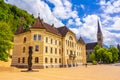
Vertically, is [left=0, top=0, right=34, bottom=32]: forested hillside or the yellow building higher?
[left=0, top=0, right=34, bottom=32]: forested hillside

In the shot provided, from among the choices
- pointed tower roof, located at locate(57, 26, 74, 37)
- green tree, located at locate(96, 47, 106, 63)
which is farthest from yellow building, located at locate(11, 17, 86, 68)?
green tree, located at locate(96, 47, 106, 63)

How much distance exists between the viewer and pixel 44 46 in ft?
141

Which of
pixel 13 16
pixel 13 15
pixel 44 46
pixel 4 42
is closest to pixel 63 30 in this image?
pixel 44 46

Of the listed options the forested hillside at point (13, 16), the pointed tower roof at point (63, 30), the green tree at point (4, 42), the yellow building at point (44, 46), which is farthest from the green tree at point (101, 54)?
the green tree at point (4, 42)

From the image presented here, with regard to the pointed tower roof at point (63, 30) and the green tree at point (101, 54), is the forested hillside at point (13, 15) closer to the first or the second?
the pointed tower roof at point (63, 30)

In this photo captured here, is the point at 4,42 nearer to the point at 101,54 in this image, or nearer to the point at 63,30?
the point at 63,30

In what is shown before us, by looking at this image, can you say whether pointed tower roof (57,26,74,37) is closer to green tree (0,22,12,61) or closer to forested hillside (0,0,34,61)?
forested hillside (0,0,34,61)

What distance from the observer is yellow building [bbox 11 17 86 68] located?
4241 centimetres

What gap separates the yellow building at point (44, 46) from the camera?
42.4 metres

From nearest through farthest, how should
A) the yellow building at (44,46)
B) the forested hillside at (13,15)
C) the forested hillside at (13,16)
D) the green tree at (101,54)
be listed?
1. the yellow building at (44,46)
2. the forested hillside at (13,16)
3. the forested hillside at (13,15)
4. the green tree at (101,54)

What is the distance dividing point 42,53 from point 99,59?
5914 centimetres

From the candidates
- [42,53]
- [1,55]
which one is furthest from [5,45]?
[42,53]

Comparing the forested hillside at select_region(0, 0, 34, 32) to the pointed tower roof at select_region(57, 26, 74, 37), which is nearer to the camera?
the pointed tower roof at select_region(57, 26, 74, 37)

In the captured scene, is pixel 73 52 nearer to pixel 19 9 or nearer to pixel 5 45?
pixel 5 45
